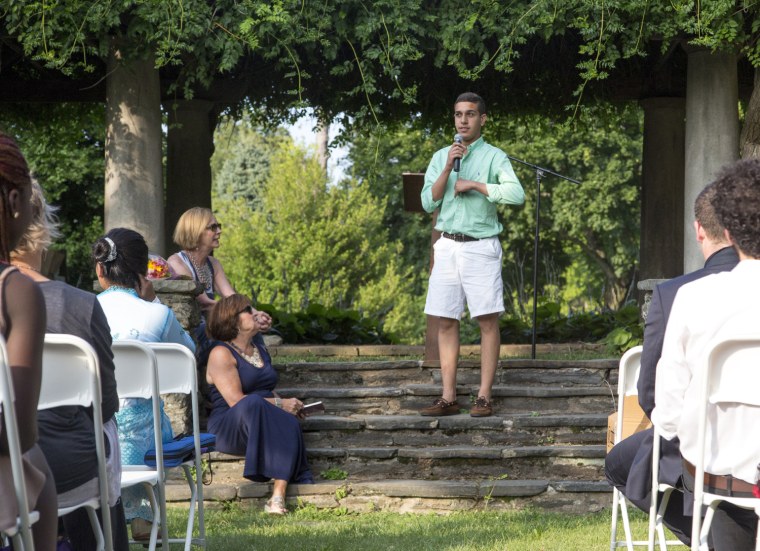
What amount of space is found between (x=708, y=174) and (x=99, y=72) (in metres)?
5.38

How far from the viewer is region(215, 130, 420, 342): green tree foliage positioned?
25.9 m

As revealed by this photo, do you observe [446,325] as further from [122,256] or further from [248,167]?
[248,167]

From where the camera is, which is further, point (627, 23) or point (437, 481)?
point (627, 23)

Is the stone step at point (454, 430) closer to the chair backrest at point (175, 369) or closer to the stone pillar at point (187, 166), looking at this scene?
the chair backrest at point (175, 369)

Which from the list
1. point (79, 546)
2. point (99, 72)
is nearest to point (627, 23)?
point (99, 72)

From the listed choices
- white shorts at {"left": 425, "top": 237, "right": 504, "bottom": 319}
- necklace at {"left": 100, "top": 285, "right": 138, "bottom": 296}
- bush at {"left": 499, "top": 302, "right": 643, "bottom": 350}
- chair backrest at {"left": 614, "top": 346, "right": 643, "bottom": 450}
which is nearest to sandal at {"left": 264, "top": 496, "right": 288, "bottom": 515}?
white shorts at {"left": 425, "top": 237, "right": 504, "bottom": 319}

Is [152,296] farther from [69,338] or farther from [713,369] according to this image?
[713,369]

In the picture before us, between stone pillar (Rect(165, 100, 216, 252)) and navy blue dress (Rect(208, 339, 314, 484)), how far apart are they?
497 cm

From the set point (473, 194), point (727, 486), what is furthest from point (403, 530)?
point (727, 486)

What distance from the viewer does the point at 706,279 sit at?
2957 millimetres

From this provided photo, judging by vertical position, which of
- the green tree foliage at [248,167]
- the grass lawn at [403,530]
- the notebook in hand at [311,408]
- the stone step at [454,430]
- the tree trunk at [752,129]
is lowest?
the grass lawn at [403,530]

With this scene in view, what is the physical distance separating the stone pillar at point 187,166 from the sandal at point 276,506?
5.41 m

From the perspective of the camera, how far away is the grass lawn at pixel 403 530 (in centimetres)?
497

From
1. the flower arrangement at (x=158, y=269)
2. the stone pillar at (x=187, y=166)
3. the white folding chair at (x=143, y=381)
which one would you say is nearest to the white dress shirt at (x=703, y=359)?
the white folding chair at (x=143, y=381)
